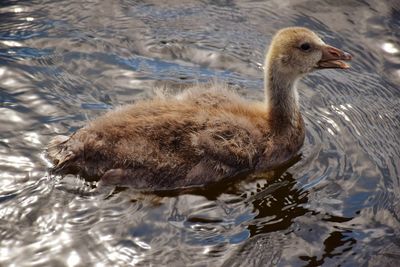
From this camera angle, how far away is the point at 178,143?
5570 millimetres

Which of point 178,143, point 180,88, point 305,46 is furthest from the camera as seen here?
point 180,88

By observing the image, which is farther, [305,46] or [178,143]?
[305,46]

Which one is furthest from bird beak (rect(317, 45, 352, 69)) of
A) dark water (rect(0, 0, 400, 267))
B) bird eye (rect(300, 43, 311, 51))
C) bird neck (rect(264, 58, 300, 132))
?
dark water (rect(0, 0, 400, 267))

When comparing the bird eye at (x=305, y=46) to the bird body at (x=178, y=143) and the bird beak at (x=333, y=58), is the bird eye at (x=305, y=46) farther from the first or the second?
the bird body at (x=178, y=143)

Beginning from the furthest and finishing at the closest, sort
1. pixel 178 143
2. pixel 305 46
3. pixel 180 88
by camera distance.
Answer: pixel 180 88, pixel 305 46, pixel 178 143

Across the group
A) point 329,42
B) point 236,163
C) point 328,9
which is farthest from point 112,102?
point 328,9

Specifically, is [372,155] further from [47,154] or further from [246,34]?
[47,154]

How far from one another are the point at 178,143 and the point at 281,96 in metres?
1.27

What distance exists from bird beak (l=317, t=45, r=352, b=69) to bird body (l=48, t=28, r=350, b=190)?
2.27 feet

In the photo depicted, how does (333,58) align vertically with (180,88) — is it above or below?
above

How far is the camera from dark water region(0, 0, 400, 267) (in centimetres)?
504

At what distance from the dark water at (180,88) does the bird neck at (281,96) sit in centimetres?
35

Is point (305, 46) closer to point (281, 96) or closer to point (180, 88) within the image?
point (281, 96)

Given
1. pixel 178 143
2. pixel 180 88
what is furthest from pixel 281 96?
pixel 178 143
